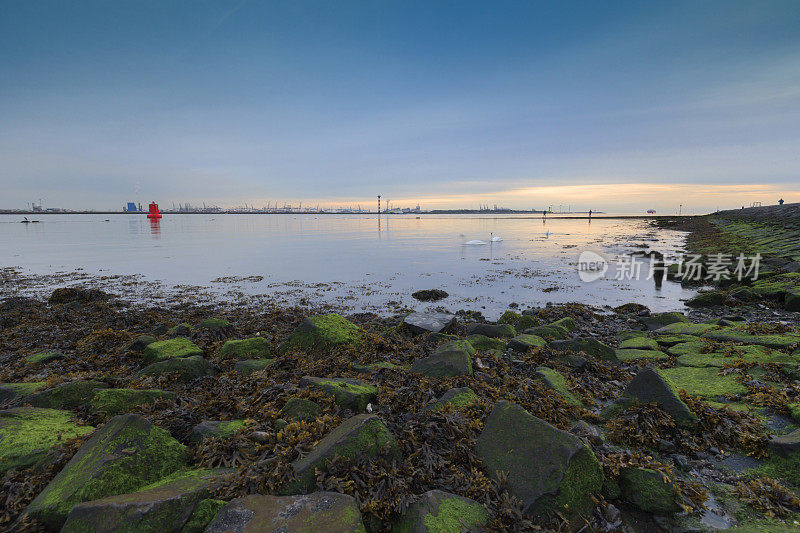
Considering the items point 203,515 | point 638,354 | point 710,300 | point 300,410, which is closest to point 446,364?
point 300,410

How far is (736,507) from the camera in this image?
4098 millimetres

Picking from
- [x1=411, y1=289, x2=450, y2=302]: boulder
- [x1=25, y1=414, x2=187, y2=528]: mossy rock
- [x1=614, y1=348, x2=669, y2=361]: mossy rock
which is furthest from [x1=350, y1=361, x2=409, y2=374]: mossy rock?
[x1=411, y1=289, x2=450, y2=302]: boulder

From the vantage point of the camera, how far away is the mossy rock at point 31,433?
4090mm

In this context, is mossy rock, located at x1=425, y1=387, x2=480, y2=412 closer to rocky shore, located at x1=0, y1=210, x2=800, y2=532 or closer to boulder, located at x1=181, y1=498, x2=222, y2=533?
rocky shore, located at x1=0, y1=210, x2=800, y2=532

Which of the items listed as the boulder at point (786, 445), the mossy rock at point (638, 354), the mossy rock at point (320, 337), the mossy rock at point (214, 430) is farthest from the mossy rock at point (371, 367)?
the mossy rock at point (638, 354)

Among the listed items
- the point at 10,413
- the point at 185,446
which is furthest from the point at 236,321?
the point at 185,446

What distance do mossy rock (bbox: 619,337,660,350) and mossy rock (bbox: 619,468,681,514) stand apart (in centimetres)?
675

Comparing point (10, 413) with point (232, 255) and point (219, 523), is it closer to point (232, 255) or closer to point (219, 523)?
point (219, 523)

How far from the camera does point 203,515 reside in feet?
10.7

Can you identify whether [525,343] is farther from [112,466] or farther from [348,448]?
[112,466]

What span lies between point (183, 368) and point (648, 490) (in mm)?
8413

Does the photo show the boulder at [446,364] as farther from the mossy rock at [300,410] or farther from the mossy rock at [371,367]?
the mossy rock at [300,410]

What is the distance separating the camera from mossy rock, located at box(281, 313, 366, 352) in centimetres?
913

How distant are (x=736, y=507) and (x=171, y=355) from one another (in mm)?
10369
